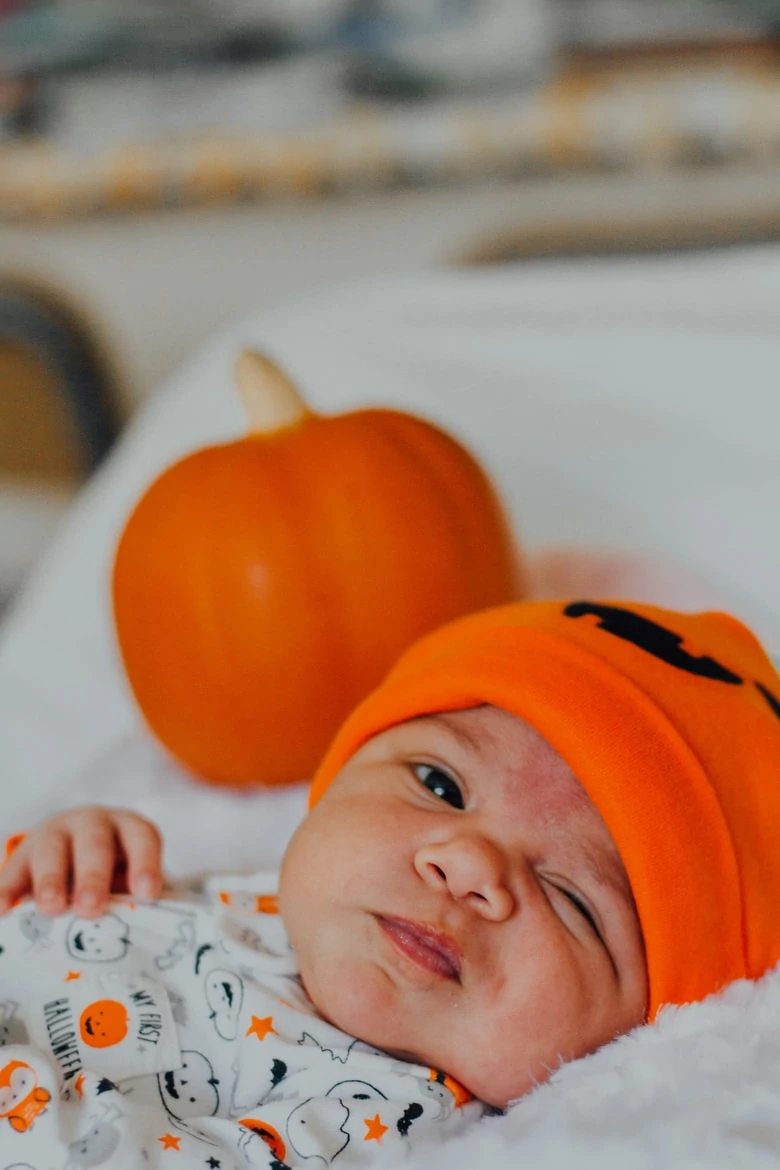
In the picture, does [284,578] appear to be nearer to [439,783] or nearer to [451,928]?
[439,783]

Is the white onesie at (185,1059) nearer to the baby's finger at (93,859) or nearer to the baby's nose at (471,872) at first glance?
the baby's finger at (93,859)

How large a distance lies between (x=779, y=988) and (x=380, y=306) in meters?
1.30

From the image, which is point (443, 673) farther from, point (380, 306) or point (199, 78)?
point (199, 78)

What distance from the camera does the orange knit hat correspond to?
78 cm

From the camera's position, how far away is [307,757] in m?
1.19

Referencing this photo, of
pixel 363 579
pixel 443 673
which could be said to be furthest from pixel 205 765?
pixel 443 673

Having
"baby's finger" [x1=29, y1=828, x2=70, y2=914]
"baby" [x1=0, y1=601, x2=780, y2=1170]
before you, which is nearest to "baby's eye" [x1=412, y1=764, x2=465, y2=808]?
"baby" [x1=0, y1=601, x2=780, y2=1170]

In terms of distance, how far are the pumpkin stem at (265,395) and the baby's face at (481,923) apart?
47 cm

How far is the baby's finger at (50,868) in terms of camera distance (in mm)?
915

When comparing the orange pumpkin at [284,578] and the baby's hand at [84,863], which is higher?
the orange pumpkin at [284,578]

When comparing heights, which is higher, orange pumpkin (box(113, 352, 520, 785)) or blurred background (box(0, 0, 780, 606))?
blurred background (box(0, 0, 780, 606))

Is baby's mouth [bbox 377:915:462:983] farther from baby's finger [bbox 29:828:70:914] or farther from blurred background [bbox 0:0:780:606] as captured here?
blurred background [bbox 0:0:780:606]

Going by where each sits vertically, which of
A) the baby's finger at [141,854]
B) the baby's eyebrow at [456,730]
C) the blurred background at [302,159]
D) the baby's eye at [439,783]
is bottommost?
the baby's finger at [141,854]

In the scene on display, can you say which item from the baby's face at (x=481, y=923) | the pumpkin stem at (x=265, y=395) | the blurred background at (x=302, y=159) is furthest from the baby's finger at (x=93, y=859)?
the blurred background at (x=302, y=159)
